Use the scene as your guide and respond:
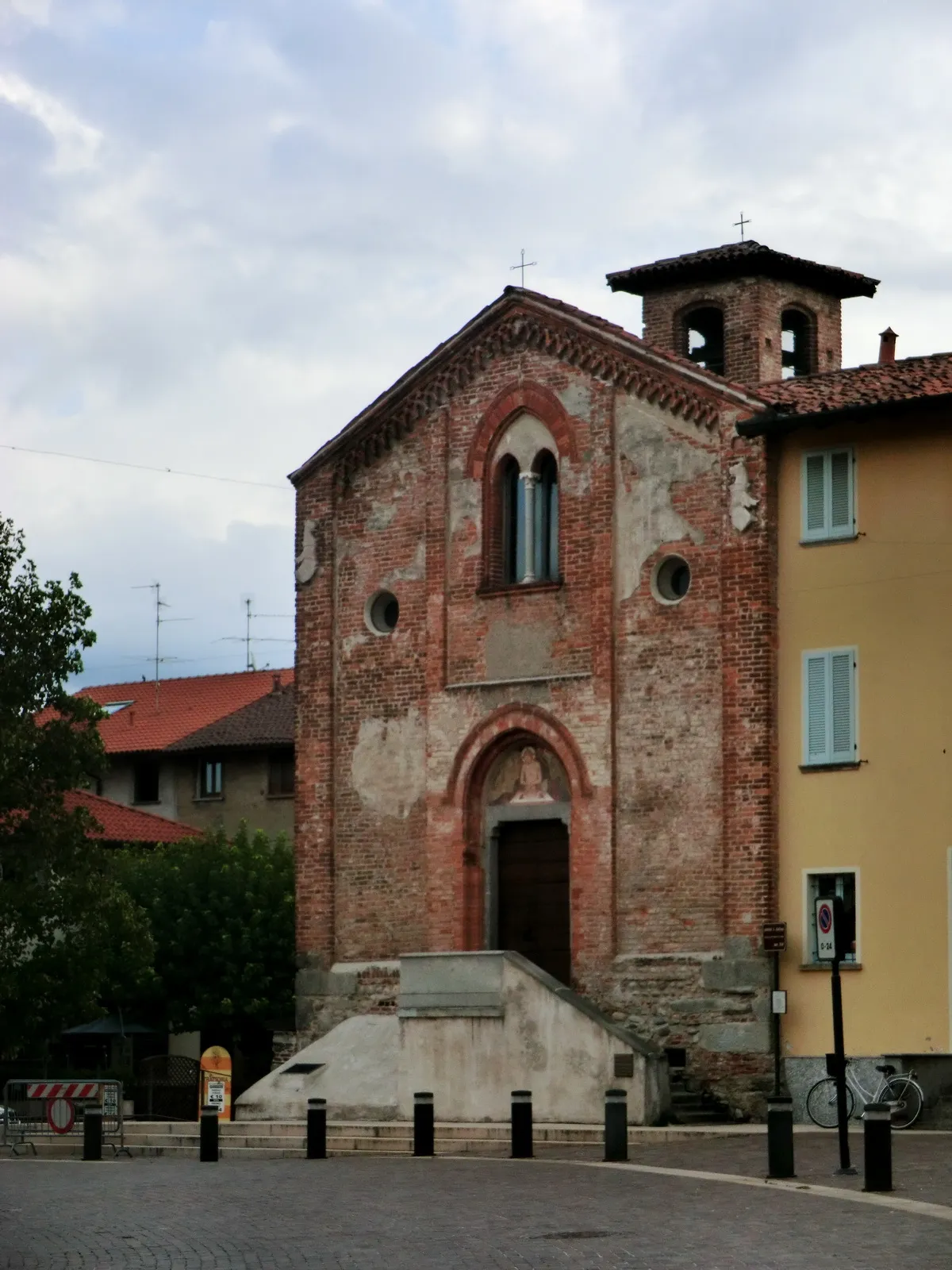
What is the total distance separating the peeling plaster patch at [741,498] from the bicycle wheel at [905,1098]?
751 centimetres

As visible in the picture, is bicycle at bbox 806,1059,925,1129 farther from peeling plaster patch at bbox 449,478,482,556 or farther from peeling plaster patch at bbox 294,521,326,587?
peeling plaster patch at bbox 294,521,326,587

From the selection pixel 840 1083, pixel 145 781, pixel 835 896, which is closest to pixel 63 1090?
pixel 835 896

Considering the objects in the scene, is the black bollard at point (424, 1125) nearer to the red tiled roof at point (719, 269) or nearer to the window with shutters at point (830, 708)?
the window with shutters at point (830, 708)

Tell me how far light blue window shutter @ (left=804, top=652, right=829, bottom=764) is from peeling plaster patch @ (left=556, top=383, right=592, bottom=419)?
5075mm

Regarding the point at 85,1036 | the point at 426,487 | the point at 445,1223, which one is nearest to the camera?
the point at 445,1223

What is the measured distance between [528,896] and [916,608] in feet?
23.5

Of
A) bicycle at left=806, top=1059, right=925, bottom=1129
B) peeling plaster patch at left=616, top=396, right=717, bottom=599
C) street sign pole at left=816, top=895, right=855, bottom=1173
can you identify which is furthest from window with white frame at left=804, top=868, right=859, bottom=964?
street sign pole at left=816, top=895, right=855, bottom=1173

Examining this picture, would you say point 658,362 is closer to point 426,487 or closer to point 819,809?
point 426,487

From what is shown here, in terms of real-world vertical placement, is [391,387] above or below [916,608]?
above

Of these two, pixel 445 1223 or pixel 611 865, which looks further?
pixel 611 865

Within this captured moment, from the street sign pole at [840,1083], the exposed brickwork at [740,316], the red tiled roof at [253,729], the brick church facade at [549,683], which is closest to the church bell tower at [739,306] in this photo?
the exposed brickwork at [740,316]

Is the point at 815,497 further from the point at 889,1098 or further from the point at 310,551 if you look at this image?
the point at 310,551

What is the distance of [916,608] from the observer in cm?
2825

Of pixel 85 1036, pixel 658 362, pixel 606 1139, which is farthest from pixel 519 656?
pixel 85 1036
